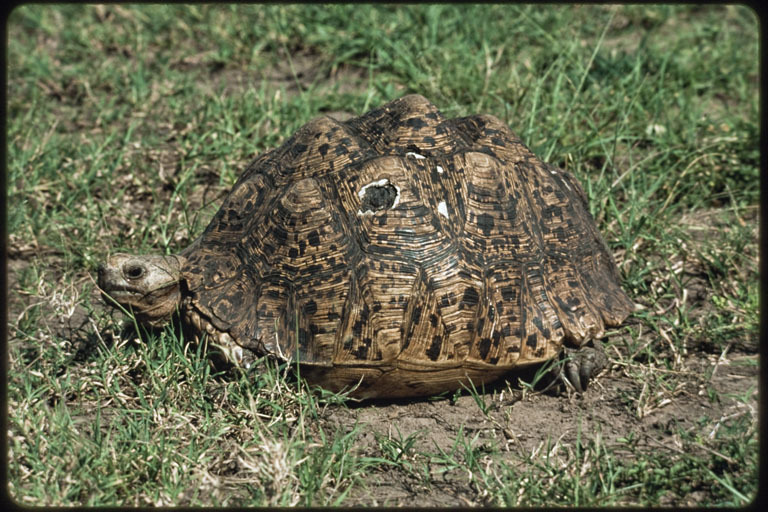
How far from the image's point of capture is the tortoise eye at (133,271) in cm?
410

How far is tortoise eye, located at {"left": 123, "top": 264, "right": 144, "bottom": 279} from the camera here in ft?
13.5

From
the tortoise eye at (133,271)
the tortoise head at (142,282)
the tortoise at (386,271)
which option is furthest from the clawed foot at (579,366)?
the tortoise eye at (133,271)

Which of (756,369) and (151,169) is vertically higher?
(151,169)

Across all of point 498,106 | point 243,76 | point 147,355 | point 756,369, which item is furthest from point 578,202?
point 243,76

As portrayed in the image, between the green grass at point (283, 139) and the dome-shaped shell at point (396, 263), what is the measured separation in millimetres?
275

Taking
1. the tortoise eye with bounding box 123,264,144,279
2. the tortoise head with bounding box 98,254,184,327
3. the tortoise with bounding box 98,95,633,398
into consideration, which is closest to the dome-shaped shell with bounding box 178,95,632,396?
the tortoise with bounding box 98,95,633,398

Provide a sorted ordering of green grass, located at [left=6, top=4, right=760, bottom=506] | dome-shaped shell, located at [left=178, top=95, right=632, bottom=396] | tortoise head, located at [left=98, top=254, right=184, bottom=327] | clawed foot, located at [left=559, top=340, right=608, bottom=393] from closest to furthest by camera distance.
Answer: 1. green grass, located at [left=6, top=4, right=760, bottom=506]
2. dome-shaped shell, located at [left=178, top=95, right=632, bottom=396]
3. tortoise head, located at [left=98, top=254, right=184, bottom=327]
4. clawed foot, located at [left=559, top=340, right=608, bottom=393]

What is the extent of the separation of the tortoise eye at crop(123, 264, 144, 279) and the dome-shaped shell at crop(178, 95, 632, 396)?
0.25 meters

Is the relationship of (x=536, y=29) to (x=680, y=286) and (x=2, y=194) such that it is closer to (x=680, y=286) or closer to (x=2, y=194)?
(x=680, y=286)

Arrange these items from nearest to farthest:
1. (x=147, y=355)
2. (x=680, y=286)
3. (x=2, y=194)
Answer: (x=147, y=355)
(x=680, y=286)
(x=2, y=194)

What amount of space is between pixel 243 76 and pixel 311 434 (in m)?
4.24

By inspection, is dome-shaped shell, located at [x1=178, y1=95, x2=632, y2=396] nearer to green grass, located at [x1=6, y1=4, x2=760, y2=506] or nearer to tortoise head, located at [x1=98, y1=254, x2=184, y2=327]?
tortoise head, located at [x1=98, y1=254, x2=184, y2=327]

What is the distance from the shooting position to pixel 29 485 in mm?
3488

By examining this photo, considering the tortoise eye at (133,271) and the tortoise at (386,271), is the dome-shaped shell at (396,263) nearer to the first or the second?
the tortoise at (386,271)
